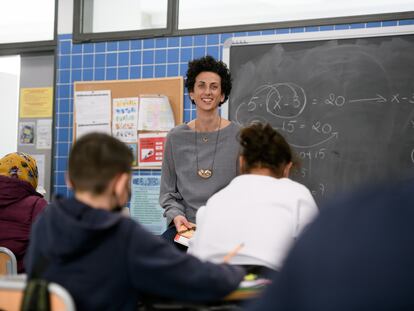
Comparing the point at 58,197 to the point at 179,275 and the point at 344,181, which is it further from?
the point at 344,181

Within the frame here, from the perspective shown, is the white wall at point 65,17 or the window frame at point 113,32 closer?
the window frame at point 113,32

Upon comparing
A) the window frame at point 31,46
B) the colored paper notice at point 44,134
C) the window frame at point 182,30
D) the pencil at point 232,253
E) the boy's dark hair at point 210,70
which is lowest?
the pencil at point 232,253

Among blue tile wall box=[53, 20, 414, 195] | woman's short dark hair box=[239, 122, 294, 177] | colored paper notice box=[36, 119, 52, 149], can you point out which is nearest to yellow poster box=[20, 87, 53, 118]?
colored paper notice box=[36, 119, 52, 149]

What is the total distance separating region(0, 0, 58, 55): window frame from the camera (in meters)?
5.25

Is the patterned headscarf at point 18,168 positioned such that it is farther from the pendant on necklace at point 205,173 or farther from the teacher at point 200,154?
the pendant on necklace at point 205,173

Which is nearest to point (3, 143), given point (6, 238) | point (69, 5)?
point (69, 5)

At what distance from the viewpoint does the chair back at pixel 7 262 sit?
2.86m

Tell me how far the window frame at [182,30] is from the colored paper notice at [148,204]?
3.62 feet

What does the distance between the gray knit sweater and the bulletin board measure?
1.46 m

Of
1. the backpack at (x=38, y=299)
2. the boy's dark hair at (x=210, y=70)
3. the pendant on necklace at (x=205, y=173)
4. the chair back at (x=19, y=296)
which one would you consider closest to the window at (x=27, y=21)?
the boy's dark hair at (x=210, y=70)

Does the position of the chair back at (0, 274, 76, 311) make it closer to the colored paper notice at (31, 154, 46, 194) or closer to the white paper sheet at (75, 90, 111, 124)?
the white paper sheet at (75, 90, 111, 124)

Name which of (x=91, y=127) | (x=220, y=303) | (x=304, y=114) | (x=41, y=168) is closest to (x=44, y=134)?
(x=41, y=168)

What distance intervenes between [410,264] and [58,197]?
1.23 meters

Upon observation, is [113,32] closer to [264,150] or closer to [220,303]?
[264,150]
